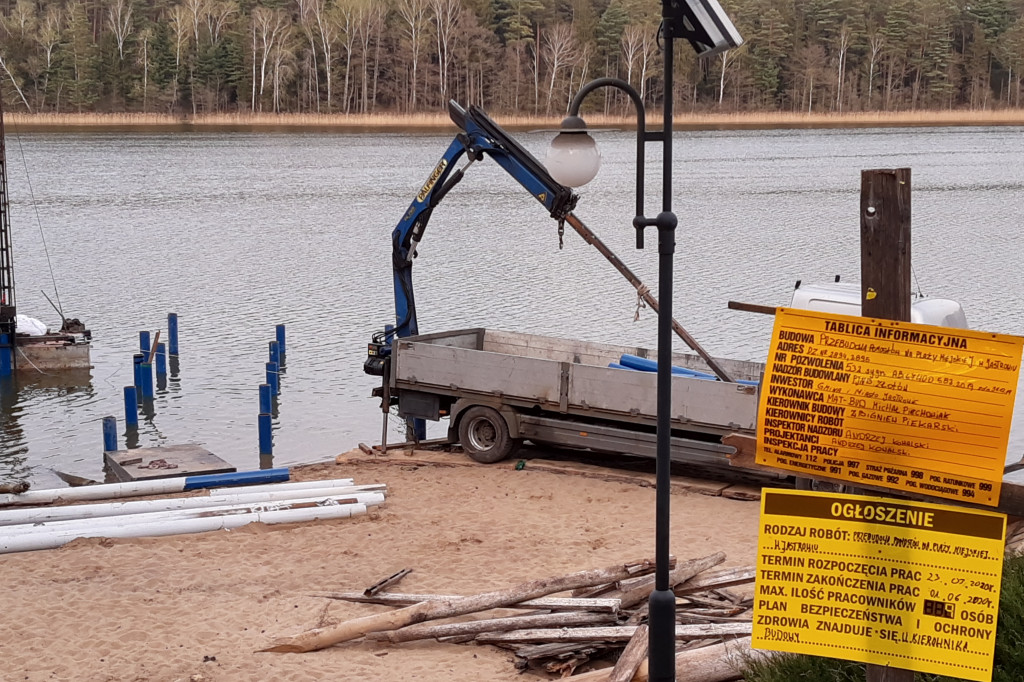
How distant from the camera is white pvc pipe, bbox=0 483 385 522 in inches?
594

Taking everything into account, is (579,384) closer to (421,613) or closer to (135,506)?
(135,506)

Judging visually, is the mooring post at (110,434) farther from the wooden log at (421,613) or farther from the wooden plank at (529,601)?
the wooden log at (421,613)

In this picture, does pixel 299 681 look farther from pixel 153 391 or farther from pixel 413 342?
pixel 153 391

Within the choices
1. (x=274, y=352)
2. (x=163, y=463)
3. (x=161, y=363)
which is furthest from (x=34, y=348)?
(x=163, y=463)

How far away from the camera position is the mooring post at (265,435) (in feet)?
68.4

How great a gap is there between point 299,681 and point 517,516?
5615mm

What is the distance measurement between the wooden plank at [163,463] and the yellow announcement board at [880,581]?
43.8 feet

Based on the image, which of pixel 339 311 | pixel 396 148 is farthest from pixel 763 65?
pixel 339 311

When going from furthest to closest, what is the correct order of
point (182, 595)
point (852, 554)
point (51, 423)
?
point (51, 423) < point (182, 595) < point (852, 554)

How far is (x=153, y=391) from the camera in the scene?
25.6 m

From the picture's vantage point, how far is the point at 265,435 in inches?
822

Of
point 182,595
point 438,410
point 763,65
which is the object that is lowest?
point 182,595

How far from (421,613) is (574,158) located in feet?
13.9

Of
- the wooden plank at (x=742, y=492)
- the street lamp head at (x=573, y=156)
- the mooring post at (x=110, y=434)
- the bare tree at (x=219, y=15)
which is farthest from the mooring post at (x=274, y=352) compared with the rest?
the bare tree at (x=219, y=15)
